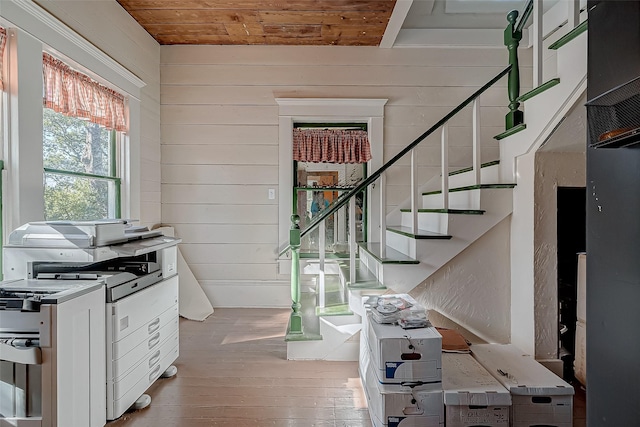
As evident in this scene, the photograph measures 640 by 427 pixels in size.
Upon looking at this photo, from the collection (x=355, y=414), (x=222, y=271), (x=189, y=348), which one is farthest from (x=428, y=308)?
(x=222, y=271)

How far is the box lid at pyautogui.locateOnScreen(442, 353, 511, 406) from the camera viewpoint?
1.66 meters

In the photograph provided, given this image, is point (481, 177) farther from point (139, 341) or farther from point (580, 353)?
point (139, 341)

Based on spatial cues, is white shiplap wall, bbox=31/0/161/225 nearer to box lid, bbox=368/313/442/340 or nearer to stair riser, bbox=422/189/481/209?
box lid, bbox=368/313/442/340

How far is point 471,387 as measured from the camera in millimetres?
1710

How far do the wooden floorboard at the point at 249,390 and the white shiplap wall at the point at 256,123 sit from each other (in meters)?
1.03

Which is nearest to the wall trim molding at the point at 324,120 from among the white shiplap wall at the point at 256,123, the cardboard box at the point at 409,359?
the white shiplap wall at the point at 256,123

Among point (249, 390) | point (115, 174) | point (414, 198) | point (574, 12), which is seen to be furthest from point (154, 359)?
point (574, 12)

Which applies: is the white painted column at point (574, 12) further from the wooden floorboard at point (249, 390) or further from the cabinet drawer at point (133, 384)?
the cabinet drawer at point (133, 384)

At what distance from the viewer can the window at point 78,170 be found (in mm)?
2270

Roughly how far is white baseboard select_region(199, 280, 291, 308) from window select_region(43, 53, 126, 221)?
1.28 m

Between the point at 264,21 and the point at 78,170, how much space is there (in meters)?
2.10

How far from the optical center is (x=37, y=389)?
145 centimetres

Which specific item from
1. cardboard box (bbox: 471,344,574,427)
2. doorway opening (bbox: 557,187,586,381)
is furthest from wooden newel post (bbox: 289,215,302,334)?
doorway opening (bbox: 557,187,586,381)

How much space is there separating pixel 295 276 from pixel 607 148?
199cm
